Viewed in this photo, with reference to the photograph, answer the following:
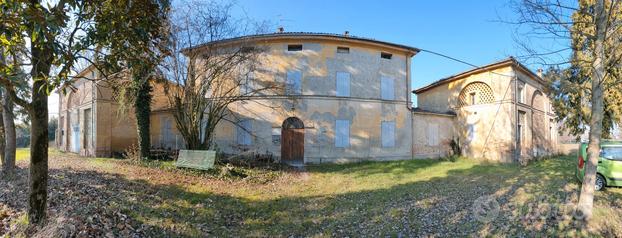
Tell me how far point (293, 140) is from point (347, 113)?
3.40 m

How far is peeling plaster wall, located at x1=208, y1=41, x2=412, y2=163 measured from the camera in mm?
17703

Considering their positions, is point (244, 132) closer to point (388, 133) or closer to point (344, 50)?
point (344, 50)

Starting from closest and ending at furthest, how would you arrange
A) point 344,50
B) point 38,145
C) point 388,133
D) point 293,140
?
point 38,145
point 293,140
point 344,50
point 388,133

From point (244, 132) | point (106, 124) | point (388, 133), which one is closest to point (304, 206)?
point (244, 132)

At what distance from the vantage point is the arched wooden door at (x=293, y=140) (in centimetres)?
1772

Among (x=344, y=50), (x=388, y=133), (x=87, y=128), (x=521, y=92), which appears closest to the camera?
(x=344, y=50)

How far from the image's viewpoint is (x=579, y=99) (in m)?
17.9

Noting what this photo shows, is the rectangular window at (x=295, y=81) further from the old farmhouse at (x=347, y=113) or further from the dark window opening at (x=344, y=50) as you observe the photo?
the dark window opening at (x=344, y=50)

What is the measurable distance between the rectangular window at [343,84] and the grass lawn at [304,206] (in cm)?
706

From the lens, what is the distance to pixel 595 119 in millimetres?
6523

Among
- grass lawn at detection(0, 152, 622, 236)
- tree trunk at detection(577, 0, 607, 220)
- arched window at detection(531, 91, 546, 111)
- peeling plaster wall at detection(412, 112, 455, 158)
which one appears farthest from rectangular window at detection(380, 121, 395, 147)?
tree trunk at detection(577, 0, 607, 220)

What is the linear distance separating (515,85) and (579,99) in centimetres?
342

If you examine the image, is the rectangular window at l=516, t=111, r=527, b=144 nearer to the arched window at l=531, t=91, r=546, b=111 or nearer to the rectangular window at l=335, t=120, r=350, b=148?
the arched window at l=531, t=91, r=546, b=111

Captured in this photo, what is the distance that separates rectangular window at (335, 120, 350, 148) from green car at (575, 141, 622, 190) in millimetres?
10382
